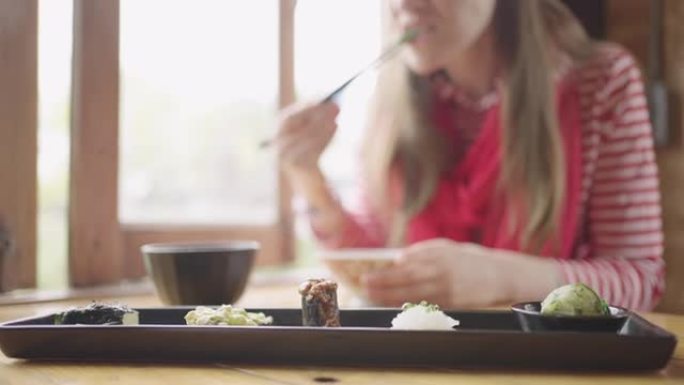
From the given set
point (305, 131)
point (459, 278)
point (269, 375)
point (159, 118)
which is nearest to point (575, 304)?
point (269, 375)

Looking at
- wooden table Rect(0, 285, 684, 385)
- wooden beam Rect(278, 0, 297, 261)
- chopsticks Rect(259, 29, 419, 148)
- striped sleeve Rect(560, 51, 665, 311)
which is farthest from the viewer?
wooden beam Rect(278, 0, 297, 261)

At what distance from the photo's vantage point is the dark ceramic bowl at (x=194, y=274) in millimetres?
1012

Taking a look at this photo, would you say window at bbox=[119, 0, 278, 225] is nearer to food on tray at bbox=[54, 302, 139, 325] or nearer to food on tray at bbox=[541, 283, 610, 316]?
food on tray at bbox=[54, 302, 139, 325]

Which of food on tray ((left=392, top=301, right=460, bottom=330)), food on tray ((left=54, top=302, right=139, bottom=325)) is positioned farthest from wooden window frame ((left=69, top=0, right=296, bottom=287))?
food on tray ((left=392, top=301, right=460, bottom=330))

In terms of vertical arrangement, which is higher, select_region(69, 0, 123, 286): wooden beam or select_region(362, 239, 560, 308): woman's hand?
select_region(69, 0, 123, 286): wooden beam

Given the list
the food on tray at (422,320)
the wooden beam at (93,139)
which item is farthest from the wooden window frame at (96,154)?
the food on tray at (422,320)

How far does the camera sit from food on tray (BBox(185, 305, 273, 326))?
0.73 meters

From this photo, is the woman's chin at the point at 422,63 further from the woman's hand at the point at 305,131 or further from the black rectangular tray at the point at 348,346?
the black rectangular tray at the point at 348,346

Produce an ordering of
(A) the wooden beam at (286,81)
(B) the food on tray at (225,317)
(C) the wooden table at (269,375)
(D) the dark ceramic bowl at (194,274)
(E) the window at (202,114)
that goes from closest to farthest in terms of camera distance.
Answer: (C) the wooden table at (269,375) < (B) the food on tray at (225,317) < (D) the dark ceramic bowl at (194,274) < (E) the window at (202,114) < (A) the wooden beam at (286,81)

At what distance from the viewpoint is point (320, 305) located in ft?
2.45

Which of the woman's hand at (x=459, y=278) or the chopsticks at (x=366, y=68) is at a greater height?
the chopsticks at (x=366, y=68)

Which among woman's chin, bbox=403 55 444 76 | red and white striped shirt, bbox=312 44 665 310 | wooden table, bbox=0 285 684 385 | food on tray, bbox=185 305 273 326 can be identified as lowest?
wooden table, bbox=0 285 684 385

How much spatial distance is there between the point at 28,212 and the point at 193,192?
22.7 inches

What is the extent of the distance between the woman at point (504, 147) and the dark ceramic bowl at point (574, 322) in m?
0.59
